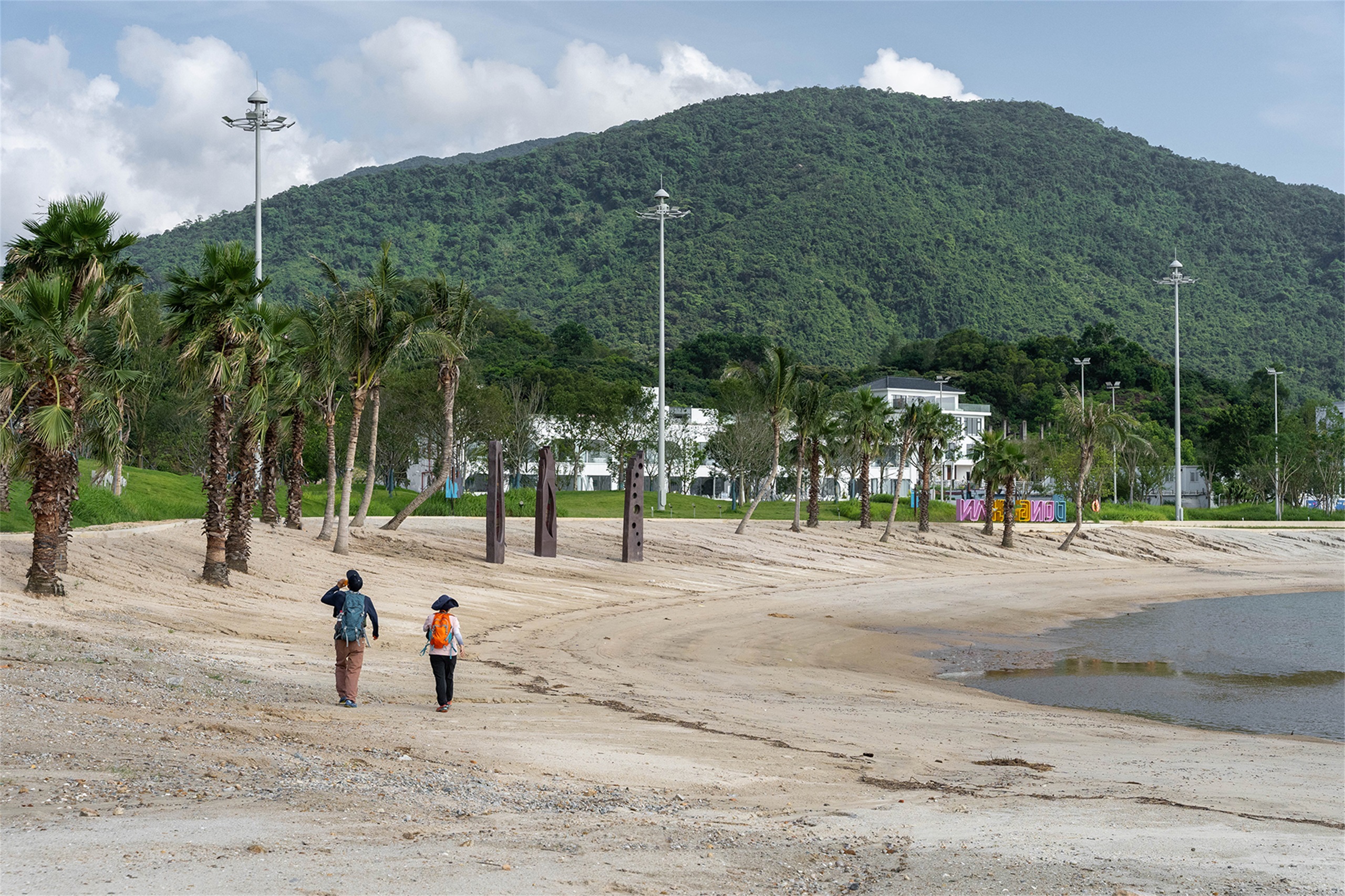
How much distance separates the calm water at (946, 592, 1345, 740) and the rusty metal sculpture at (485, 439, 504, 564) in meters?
14.7

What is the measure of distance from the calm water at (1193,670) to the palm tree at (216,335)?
51.3 ft

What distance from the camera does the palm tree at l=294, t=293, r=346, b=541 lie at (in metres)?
31.9

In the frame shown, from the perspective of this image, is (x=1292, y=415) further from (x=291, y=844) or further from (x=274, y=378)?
(x=291, y=844)

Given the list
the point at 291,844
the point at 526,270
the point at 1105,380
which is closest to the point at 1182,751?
the point at 291,844

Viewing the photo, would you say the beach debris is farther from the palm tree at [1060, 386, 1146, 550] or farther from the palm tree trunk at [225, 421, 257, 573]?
the palm tree at [1060, 386, 1146, 550]

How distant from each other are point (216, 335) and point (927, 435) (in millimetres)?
39812

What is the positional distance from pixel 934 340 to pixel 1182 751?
144324mm

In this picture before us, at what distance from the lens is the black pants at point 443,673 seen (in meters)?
13.9

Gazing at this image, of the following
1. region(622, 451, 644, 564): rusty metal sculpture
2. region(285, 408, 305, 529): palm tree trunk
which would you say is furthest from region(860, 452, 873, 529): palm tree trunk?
region(285, 408, 305, 529): palm tree trunk

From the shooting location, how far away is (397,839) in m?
7.72

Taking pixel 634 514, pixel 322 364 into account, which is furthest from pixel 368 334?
pixel 634 514

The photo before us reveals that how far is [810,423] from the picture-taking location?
174ft

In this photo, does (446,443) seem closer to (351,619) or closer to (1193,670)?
(1193,670)

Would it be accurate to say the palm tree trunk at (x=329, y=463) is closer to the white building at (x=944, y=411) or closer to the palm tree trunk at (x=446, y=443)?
the palm tree trunk at (x=446, y=443)
